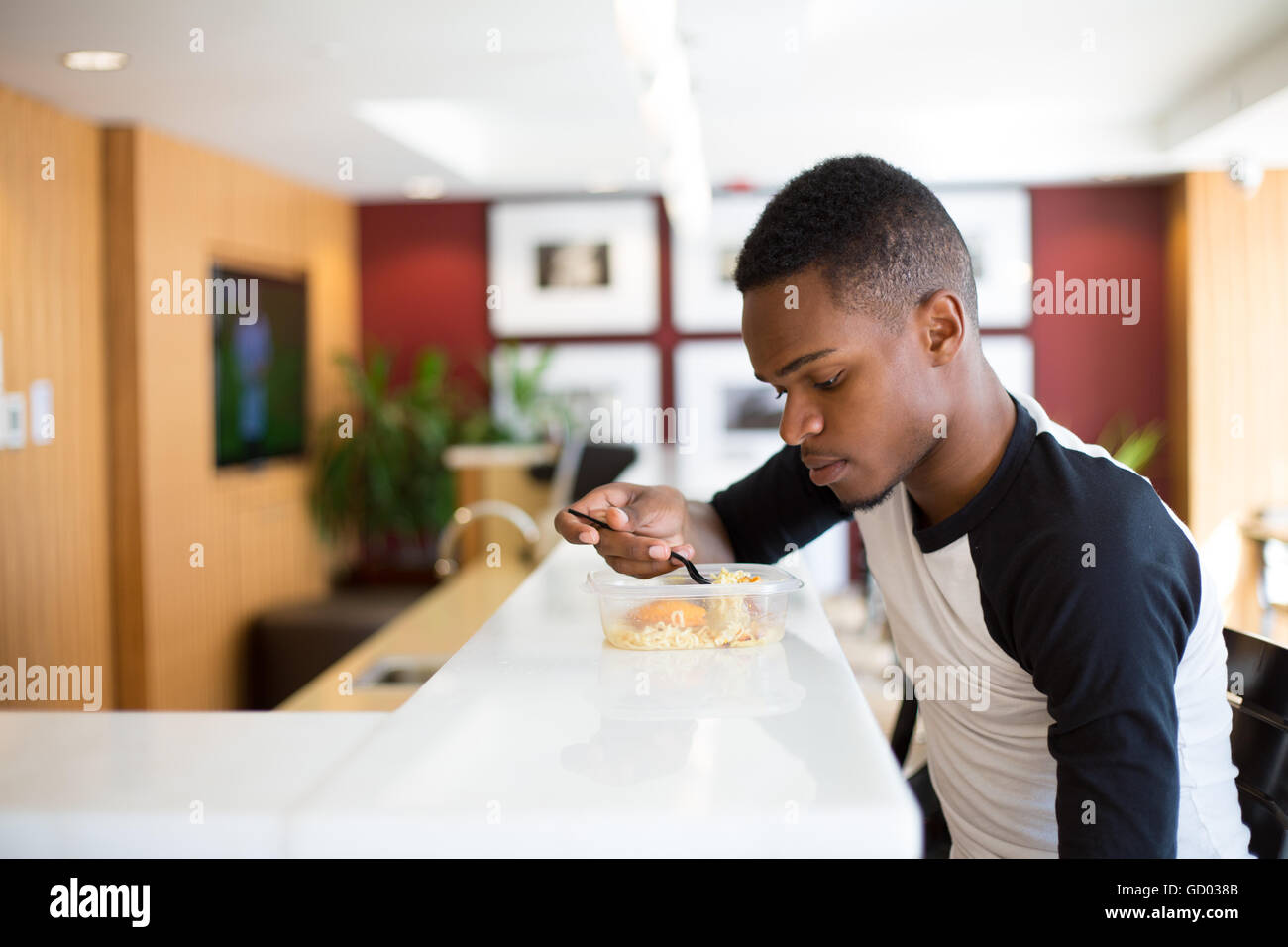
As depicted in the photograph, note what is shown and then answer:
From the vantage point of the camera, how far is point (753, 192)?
257 inches

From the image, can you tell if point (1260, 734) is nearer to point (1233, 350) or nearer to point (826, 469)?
point (826, 469)

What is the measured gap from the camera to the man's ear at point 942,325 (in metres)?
1.16

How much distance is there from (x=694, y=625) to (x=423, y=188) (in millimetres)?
5482

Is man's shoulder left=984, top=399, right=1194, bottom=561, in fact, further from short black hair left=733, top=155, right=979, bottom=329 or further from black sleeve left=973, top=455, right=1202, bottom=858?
short black hair left=733, top=155, right=979, bottom=329

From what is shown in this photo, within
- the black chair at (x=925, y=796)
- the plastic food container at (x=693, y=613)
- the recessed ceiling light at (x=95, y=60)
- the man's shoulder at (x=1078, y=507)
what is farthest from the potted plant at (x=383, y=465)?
the man's shoulder at (x=1078, y=507)

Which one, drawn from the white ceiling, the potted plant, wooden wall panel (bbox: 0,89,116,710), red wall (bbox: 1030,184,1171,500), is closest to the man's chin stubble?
the white ceiling

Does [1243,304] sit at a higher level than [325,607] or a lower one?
higher

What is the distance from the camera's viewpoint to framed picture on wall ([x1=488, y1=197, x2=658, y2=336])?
6.61 meters

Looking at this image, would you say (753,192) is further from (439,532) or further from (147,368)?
(147,368)

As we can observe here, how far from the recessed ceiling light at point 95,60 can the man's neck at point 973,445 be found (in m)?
3.18

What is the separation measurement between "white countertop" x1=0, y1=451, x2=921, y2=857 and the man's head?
213mm
